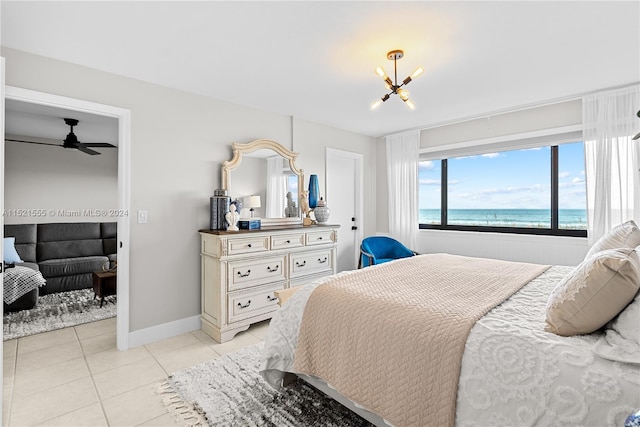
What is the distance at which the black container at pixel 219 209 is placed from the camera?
3082 mm

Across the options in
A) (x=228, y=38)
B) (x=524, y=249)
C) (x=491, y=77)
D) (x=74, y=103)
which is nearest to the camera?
(x=228, y=38)

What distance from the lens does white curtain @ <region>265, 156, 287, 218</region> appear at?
362 cm

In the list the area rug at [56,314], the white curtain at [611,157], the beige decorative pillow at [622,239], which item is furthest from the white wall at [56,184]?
the white curtain at [611,157]

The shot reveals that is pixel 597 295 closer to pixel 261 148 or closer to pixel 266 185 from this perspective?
pixel 266 185

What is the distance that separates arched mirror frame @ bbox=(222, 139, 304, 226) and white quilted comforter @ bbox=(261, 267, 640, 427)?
2.67 m

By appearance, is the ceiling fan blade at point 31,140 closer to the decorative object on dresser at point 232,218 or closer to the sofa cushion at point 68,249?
the sofa cushion at point 68,249

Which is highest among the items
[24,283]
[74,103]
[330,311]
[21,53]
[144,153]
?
[21,53]

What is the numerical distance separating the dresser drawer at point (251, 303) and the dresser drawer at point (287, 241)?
41 cm

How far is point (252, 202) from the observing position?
3.43 meters

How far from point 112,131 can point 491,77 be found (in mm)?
5140

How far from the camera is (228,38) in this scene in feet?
6.97

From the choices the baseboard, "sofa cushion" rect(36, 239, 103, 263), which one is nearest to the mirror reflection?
the baseboard

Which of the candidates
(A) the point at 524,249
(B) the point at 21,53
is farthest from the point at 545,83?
(B) the point at 21,53

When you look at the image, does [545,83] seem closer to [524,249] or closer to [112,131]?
[524,249]
